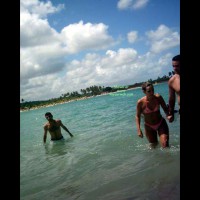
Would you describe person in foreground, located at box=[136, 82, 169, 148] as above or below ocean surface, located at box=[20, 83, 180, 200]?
above

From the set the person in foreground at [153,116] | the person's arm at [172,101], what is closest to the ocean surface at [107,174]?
the person in foreground at [153,116]

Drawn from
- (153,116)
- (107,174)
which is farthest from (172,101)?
(107,174)

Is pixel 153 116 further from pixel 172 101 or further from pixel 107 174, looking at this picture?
pixel 107 174

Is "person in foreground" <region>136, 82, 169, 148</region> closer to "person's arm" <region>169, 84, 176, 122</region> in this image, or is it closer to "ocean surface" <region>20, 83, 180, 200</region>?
"ocean surface" <region>20, 83, 180, 200</region>

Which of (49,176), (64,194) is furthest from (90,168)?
(64,194)

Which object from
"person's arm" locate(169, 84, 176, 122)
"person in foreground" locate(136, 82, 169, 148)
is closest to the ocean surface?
"person in foreground" locate(136, 82, 169, 148)

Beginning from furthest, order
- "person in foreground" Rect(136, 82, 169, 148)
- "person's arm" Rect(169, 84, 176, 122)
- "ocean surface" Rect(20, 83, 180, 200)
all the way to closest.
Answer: "person in foreground" Rect(136, 82, 169, 148) < "person's arm" Rect(169, 84, 176, 122) < "ocean surface" Rect(20, 83, 180, 200)

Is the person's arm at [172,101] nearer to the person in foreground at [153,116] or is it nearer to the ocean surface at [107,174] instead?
the ocean surface at [107,174]
